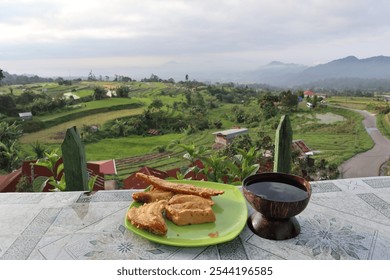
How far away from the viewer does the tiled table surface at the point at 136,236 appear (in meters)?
1.17

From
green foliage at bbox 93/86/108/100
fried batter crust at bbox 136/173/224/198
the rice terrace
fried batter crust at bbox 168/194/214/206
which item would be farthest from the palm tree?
fried batter crust at bbox 168/194/214/206

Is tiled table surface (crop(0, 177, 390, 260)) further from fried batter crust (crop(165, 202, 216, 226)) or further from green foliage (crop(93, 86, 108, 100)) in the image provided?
green foliage (crop(93, 86, 108, 100))

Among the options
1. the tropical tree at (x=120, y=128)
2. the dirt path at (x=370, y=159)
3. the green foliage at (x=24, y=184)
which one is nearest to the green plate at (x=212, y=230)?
the green foliage at (x=24, y=184)

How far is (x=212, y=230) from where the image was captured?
1229 mm

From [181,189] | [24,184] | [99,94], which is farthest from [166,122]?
[181,189]

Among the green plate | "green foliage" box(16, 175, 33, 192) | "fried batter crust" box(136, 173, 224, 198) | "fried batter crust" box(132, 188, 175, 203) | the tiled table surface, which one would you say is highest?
"fried batter crust" box(136, 173, 224, 198)

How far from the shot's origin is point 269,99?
26422 mm

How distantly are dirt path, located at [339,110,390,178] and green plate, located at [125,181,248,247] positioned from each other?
13.0 meters

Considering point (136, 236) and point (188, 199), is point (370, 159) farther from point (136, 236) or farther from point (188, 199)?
point (136, 236)

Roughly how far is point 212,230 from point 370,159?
20.7 metres

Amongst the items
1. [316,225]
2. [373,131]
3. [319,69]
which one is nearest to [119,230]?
[316,225]

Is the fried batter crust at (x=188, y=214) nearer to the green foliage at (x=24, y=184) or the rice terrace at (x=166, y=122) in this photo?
the green foliage at (x=24, y=184)

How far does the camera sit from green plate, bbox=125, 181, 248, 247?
1.16 metres
